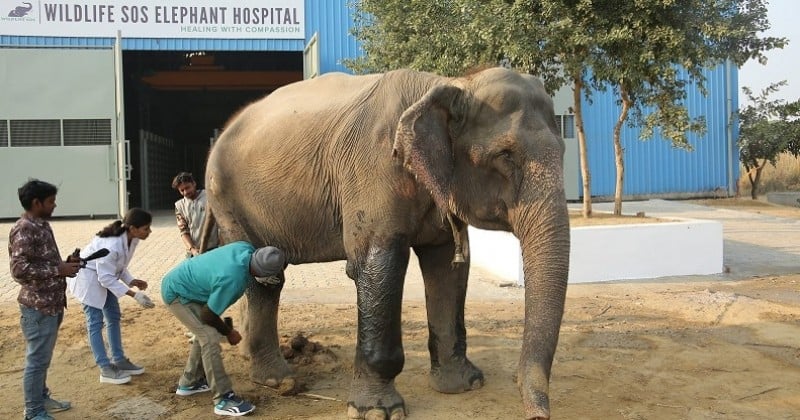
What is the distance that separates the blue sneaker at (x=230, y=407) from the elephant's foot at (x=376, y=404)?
746mm

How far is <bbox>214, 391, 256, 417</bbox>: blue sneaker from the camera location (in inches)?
194

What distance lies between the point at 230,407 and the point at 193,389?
0.65 m

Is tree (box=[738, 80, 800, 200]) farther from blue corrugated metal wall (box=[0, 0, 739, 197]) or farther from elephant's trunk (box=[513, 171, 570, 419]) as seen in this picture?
elephant's trunk (box=[513, 171, 570, 419])

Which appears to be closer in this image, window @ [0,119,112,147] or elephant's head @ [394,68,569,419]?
elephant's head @ [394,68,569,419]

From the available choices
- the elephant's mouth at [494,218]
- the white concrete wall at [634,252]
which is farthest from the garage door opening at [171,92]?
the elephant's mouth at [494,218]

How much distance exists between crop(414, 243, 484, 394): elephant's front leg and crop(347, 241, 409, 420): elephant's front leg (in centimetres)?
66

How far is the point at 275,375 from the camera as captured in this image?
5602 mm

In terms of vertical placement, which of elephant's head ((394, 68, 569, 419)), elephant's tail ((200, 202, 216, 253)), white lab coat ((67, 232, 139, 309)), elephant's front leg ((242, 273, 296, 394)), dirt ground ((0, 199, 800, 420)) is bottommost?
dirt ground ((0, 199, 800, 420))

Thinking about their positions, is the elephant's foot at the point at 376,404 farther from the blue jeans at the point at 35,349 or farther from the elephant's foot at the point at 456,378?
the blue jeans at the point at 35,349

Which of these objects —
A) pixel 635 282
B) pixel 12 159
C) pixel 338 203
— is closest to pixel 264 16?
pixel 12 159

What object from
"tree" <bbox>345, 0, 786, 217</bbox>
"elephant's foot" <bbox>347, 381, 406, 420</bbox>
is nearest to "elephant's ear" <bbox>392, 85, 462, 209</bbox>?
"elephant's foot" <bbox>347, 381, 406, 420</bbox>

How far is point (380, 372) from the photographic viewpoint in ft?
15.6

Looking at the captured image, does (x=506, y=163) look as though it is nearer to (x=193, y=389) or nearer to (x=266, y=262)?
(x=266, y=262)

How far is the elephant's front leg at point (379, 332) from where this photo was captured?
15.3 feet
